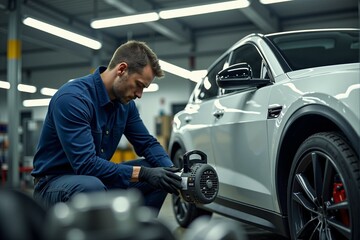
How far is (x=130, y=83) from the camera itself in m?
2.24

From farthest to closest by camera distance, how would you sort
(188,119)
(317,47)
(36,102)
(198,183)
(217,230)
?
1. (36,102)
2. (188,119)
3. (317,47)
4. (198,183)
5. (217,230)

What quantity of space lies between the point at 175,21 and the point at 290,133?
11.2m

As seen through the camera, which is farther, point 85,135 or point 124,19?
point 124,19

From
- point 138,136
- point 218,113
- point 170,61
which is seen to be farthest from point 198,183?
point 170,61

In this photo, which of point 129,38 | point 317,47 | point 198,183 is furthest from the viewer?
point 129,38

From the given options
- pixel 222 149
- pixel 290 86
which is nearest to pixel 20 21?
pixel 222 149

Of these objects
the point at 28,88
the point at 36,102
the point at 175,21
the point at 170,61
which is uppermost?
the point at 175,21

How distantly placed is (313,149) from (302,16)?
11023 millimetres

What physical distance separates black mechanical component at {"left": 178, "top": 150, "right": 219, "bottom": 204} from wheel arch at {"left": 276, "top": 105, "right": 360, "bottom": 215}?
0.31 metres

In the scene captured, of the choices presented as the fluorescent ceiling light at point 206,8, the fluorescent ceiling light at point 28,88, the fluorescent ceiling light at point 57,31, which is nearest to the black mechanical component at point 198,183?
the fluorescent ceiling light at point 206,8

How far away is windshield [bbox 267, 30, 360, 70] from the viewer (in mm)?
2359

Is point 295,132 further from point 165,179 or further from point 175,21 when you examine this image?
point 175,21

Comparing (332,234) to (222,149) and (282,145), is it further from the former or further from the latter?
(222,149)

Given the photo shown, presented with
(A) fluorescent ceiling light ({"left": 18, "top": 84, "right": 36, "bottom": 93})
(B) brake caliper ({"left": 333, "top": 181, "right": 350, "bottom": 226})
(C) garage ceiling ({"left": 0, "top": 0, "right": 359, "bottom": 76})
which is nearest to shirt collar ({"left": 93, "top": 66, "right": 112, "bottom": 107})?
(B) brake caliper ({"left": 333, "top": 181, "right": 350, "bottom": 226})
